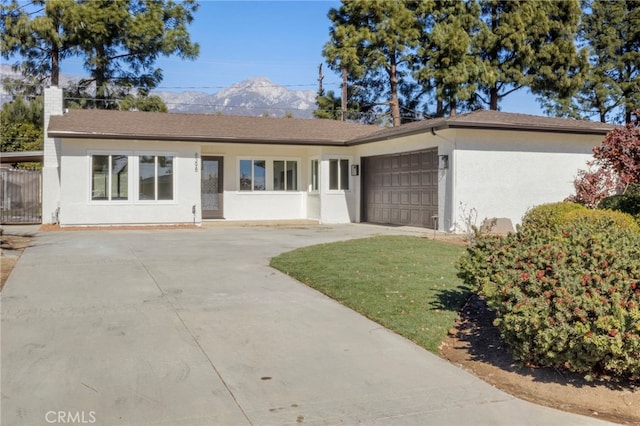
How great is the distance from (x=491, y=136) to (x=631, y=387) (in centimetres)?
1189

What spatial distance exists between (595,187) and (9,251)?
1440 cm

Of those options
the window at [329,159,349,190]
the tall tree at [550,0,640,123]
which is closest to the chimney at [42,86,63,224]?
the window at [329,159,349,190]

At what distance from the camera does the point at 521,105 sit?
108ft

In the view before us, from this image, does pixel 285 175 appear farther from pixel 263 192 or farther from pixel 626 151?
pixel 626 151

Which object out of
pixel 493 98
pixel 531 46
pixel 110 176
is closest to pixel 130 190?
pixel 110 176

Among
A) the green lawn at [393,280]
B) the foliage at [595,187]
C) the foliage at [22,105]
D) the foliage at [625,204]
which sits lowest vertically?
the green lawn at [393,280]

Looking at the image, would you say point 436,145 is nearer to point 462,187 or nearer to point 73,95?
point 462,187

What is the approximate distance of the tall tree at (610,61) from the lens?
108 feet

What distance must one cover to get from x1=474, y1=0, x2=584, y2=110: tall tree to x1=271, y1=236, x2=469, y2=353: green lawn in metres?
21.9

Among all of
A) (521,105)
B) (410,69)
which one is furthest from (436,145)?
(521,105)

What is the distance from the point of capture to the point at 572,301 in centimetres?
419

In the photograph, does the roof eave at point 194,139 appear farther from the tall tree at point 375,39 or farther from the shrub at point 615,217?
the tall tree at point 375,39

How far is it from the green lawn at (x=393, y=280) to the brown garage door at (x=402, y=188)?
4974 millimetres

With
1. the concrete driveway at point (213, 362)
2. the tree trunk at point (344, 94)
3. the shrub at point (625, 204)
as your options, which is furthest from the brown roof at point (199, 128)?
the shrub at point (625, 204)
